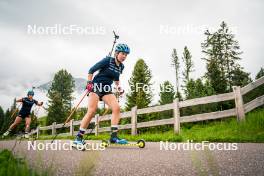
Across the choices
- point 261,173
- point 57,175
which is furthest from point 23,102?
point 261,173

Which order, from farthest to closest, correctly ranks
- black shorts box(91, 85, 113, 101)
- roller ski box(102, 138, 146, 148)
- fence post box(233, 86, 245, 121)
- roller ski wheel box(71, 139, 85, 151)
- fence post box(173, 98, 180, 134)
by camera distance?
1. fence post box(173, 98, 180, 134)
2. fence post box(233, 86, 245, 121)
3. black shorts box(91, 85, 113, 101)
4. roller ski box(102, 138, 146, 148)
5. roller ski wheel box(71, 139, 85, 151)

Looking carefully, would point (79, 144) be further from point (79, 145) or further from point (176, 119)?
point (176, 119)

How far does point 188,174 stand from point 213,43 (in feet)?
134

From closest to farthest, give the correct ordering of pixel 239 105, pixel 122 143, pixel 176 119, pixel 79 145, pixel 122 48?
pixel 79 145 → pixel 122 143 → pixel 122 48 → pixel 239 105 → pixel 176 119

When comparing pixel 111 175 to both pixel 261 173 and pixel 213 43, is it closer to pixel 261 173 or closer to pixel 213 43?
pixel 261 173

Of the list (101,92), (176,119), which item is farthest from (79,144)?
(176,119)

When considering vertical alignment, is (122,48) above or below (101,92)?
above

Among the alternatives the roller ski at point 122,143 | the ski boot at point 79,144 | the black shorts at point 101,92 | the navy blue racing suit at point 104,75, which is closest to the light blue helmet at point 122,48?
the navy blue racing suit at point 104,75

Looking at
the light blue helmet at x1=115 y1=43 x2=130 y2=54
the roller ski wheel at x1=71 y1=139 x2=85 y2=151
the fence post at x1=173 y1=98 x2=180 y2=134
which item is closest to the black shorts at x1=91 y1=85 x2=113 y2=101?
the light blue helmet at x1=115 y1=43 x2=130 y2=54

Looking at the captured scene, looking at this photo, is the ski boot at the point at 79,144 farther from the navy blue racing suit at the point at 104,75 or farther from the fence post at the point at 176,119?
the fence post at the point at 176,119

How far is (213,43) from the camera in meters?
40.8

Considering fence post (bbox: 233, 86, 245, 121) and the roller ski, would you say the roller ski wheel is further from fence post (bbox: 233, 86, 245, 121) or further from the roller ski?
fence post (bbox: 233, 86, 245, 121)

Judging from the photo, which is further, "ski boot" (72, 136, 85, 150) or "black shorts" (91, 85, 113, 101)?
"black shorts" (91, 85, 113, 101)

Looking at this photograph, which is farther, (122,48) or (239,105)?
(239,105)
